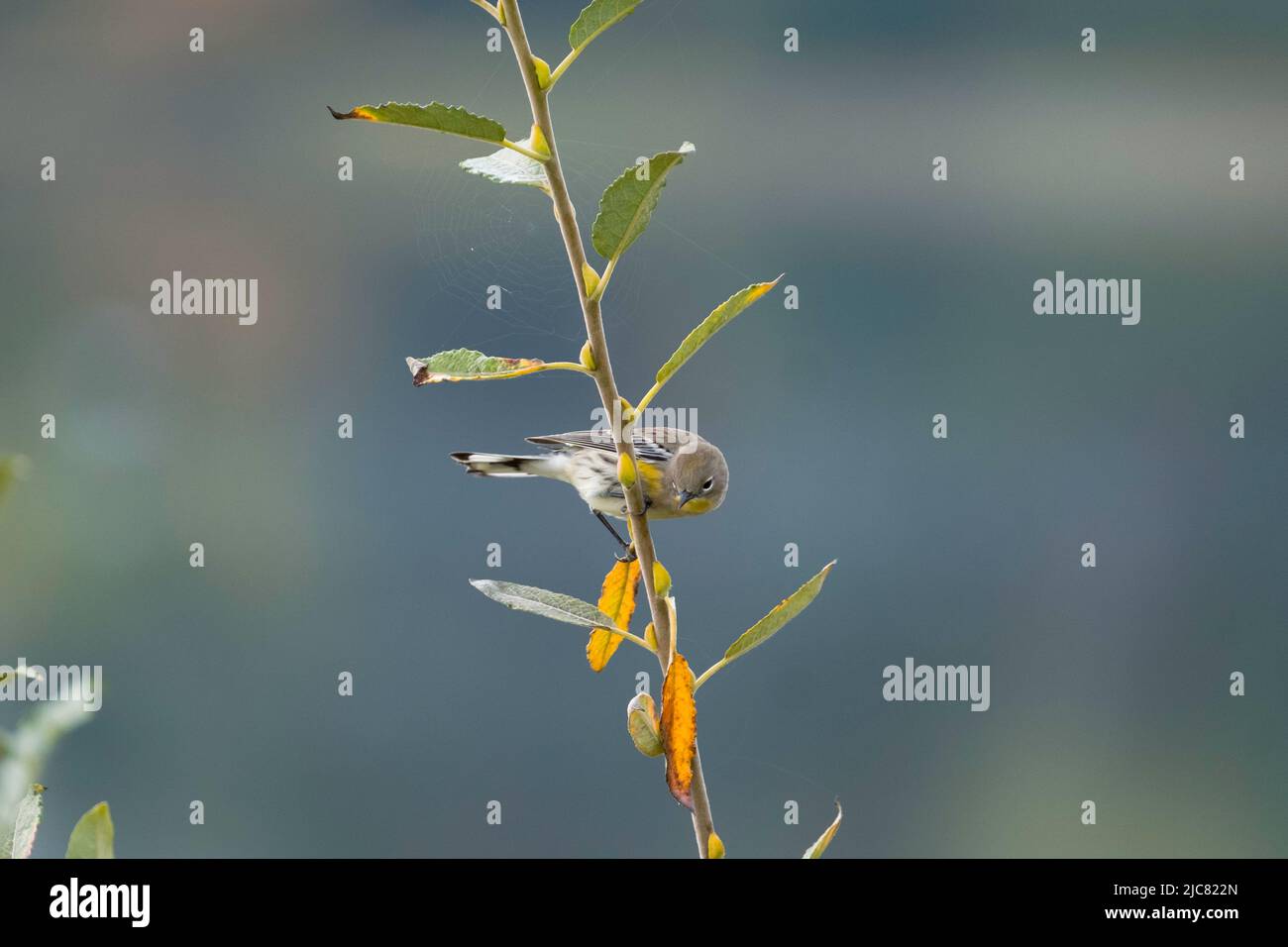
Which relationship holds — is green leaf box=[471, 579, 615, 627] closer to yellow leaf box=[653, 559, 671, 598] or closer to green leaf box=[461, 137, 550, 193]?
yellow leaf box=[653, 559, 671, 598]

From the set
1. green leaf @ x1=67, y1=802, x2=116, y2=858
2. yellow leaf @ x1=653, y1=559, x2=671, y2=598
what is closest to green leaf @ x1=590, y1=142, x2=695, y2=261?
yellow leaf @ x1=653, y1=559, x2=671, y2=598

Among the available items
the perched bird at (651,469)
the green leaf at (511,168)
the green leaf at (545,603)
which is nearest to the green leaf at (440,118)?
the green leaf at (511,168)

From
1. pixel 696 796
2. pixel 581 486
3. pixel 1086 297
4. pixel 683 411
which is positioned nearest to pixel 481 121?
pixel 696 796

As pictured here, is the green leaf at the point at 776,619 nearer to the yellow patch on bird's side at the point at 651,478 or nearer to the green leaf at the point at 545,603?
the green leaf at the point at 545,603

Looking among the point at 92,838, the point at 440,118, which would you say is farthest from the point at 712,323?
the point at 92,838

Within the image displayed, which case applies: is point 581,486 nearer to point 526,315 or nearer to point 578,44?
point 526,315
